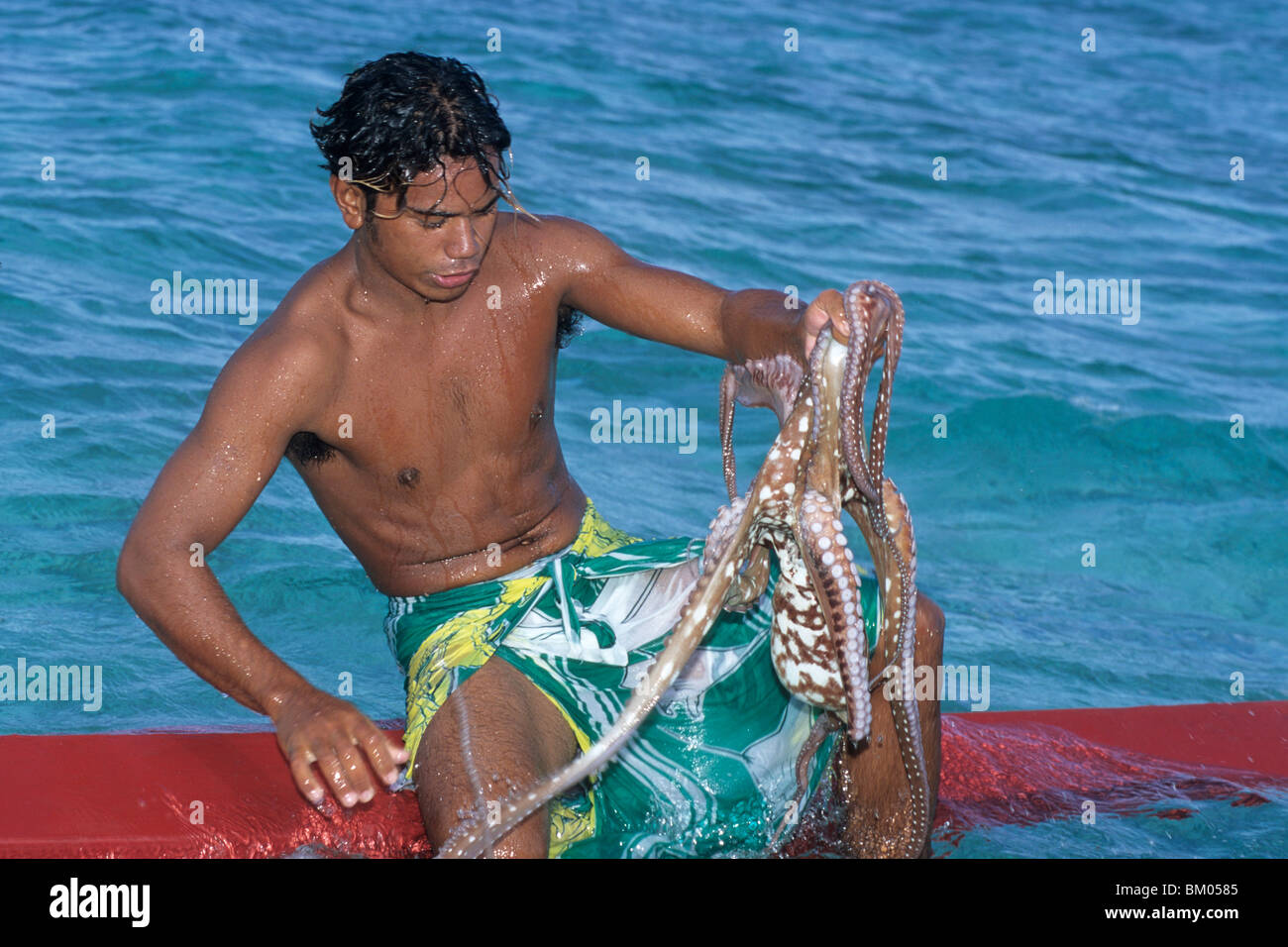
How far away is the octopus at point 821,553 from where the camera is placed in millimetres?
2383

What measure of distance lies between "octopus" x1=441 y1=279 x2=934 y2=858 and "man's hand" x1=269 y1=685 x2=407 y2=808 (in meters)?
0.19

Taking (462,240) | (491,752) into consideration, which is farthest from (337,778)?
(462,240)

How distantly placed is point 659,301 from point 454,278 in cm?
50

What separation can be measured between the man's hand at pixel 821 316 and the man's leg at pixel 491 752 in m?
0.93

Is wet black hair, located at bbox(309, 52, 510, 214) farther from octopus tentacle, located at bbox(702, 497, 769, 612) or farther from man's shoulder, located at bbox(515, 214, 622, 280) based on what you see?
octopus tentacle, located at bbox(702, 497, 769, 612)

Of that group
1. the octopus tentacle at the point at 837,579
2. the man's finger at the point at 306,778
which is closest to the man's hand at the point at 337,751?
the man's finger at the point at 306,778

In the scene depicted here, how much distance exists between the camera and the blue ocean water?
5316 millimetres

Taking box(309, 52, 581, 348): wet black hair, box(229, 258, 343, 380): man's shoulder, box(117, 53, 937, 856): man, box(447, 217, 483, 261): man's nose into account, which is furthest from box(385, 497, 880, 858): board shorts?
box(309, 52, 581, 348): wet black hair

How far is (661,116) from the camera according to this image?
1039 cm

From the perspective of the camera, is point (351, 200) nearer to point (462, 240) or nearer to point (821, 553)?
point (462, 240)

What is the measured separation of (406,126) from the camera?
2.84 metres

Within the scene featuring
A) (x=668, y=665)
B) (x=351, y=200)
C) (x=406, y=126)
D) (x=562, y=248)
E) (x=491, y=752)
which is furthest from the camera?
(x=562, y=248)

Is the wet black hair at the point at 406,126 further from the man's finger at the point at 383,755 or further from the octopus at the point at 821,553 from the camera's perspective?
the man's finger at the point at 383,755

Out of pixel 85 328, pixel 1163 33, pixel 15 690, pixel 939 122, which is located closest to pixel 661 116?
pixel 939 122
